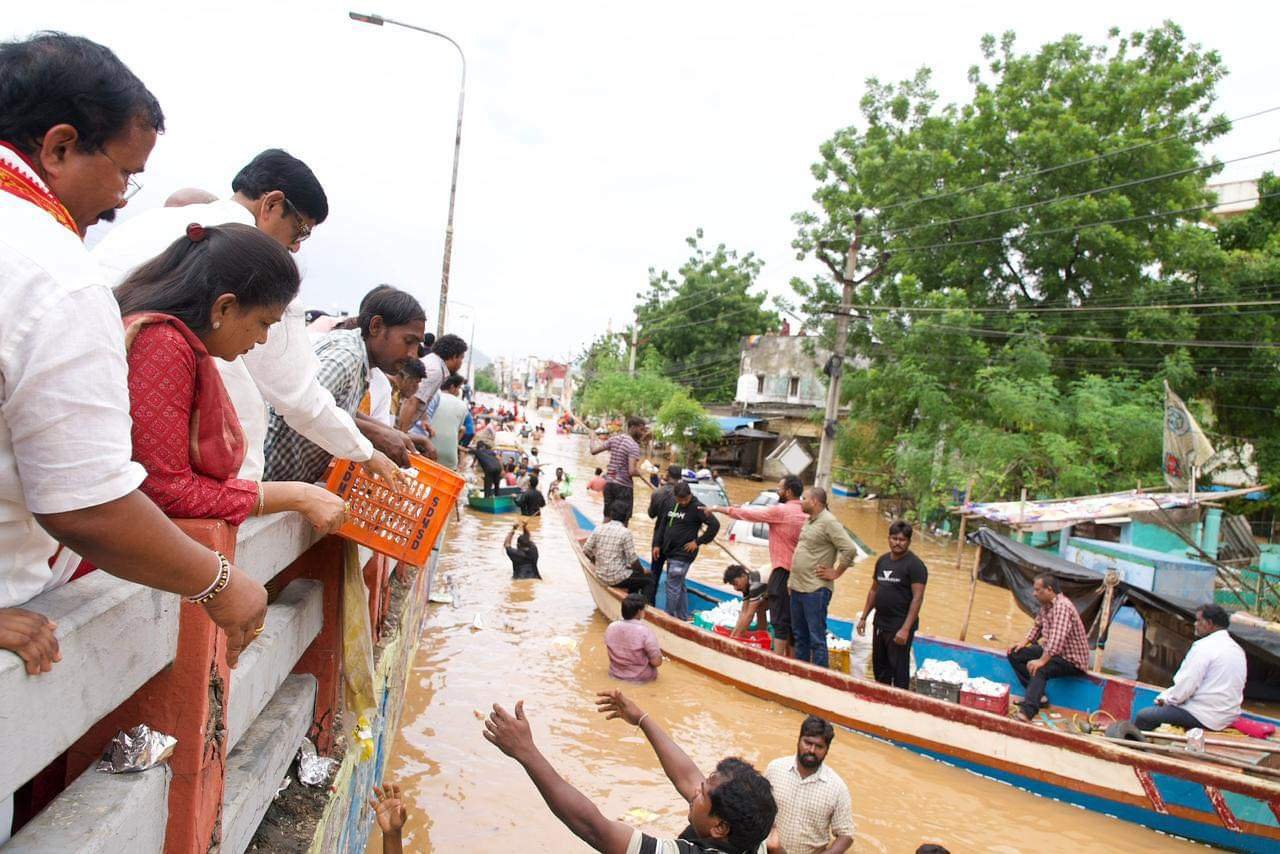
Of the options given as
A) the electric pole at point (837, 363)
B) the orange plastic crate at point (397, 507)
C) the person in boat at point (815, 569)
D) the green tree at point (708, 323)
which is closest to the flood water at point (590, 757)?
the person in boat at point (815, 569)

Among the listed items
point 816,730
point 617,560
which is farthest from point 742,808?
point 617,560

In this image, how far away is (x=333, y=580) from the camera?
130 inches

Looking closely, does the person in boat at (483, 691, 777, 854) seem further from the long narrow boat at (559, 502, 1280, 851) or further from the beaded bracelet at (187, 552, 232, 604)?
the long narrow boat at (559, 502, 1280, 851)

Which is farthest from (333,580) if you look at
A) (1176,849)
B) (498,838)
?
(1176,849)

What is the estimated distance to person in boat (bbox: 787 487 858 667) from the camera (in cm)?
872

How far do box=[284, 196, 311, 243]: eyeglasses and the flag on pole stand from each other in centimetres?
1414

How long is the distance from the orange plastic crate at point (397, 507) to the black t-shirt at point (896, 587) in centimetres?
594

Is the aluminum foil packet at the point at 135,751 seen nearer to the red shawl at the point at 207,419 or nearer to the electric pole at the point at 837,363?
the red shawl at the point at 207,419

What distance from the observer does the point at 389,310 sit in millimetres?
3850

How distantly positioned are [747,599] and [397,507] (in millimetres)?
7803

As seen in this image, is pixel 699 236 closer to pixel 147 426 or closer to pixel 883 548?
pixel 883 548

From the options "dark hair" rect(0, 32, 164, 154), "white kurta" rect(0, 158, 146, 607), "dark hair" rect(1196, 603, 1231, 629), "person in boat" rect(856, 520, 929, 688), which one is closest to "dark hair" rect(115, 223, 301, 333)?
"dark hair" rect(0, 32, 164, 154)

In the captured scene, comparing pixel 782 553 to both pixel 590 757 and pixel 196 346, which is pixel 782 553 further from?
pixel 196 346

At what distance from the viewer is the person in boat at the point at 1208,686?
24.1ft
